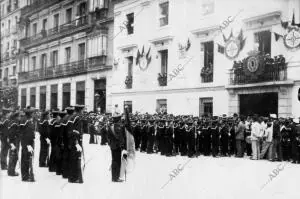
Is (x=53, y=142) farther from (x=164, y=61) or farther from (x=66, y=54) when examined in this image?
(x=66, y=54)

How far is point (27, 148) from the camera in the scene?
977 cm

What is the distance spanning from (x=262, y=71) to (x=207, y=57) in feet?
14.1

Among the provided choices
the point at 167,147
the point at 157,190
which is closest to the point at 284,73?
the point at 167,147

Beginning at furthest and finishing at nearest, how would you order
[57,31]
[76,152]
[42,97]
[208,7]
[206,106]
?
[42,97] → [57,31] → [206,106] → [208,7] → [76,152]

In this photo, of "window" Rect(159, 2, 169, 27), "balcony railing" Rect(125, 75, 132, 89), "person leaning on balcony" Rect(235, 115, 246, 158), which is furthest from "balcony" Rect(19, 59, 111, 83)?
"person leaning on balcony" Rect(235, 115, 246, 158)

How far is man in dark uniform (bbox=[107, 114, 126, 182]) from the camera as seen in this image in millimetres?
9727

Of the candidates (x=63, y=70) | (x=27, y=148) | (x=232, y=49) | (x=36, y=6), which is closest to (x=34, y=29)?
(x=36, y=6)

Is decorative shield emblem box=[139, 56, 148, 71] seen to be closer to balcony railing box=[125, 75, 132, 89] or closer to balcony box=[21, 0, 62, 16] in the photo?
balcony railing box=[125, 75, 132, 89]

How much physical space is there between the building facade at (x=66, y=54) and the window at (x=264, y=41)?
1248cm

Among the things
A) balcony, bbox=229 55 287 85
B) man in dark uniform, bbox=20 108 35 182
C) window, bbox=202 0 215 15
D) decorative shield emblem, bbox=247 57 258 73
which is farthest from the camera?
window, bbox=202 0 215 15

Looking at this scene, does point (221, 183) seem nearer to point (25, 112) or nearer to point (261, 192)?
point (261, 192)

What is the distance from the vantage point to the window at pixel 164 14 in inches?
938

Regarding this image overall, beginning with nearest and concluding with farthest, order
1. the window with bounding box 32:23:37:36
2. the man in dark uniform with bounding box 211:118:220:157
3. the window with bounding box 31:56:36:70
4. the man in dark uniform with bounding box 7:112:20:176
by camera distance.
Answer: the man in dark uniform with bounding box 7:112:20:176, the man in dark uniform with bounding box 211:118:220:157, the window with bounding box 32:23:37:36, the window with bounding box 31:56:36:70

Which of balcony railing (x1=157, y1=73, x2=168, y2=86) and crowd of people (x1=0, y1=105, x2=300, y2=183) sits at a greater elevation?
balcony railing (x1=157, y1=73, x2=168, y2=86)
